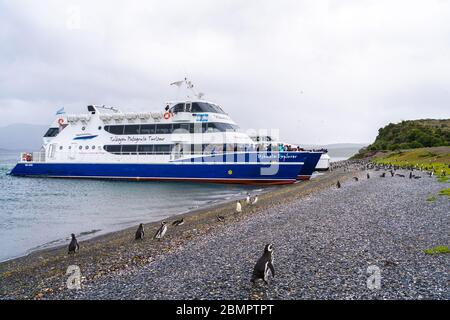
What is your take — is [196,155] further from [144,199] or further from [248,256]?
[248,256]

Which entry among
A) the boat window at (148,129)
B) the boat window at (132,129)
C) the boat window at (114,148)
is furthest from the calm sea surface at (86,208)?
the boat window at (132,129)

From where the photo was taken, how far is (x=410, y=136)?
76.6 metres

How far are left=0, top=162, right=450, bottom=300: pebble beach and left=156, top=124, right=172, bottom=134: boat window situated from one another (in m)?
21.5

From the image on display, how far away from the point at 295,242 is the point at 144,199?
16.5m

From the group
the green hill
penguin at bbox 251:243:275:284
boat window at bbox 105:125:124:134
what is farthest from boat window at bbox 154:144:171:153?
the green hill

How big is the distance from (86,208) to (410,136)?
76.8m

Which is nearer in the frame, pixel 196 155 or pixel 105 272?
pixel 105 272

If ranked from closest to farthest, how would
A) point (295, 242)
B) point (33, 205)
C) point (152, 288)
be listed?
point (152, 288) → point (295, 242) → point (33, 205)

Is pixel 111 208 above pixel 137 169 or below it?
below

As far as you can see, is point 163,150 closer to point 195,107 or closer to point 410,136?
point 195,107

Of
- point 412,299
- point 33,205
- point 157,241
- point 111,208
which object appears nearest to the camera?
point 412,299

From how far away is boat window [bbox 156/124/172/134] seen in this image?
33.3 metres
